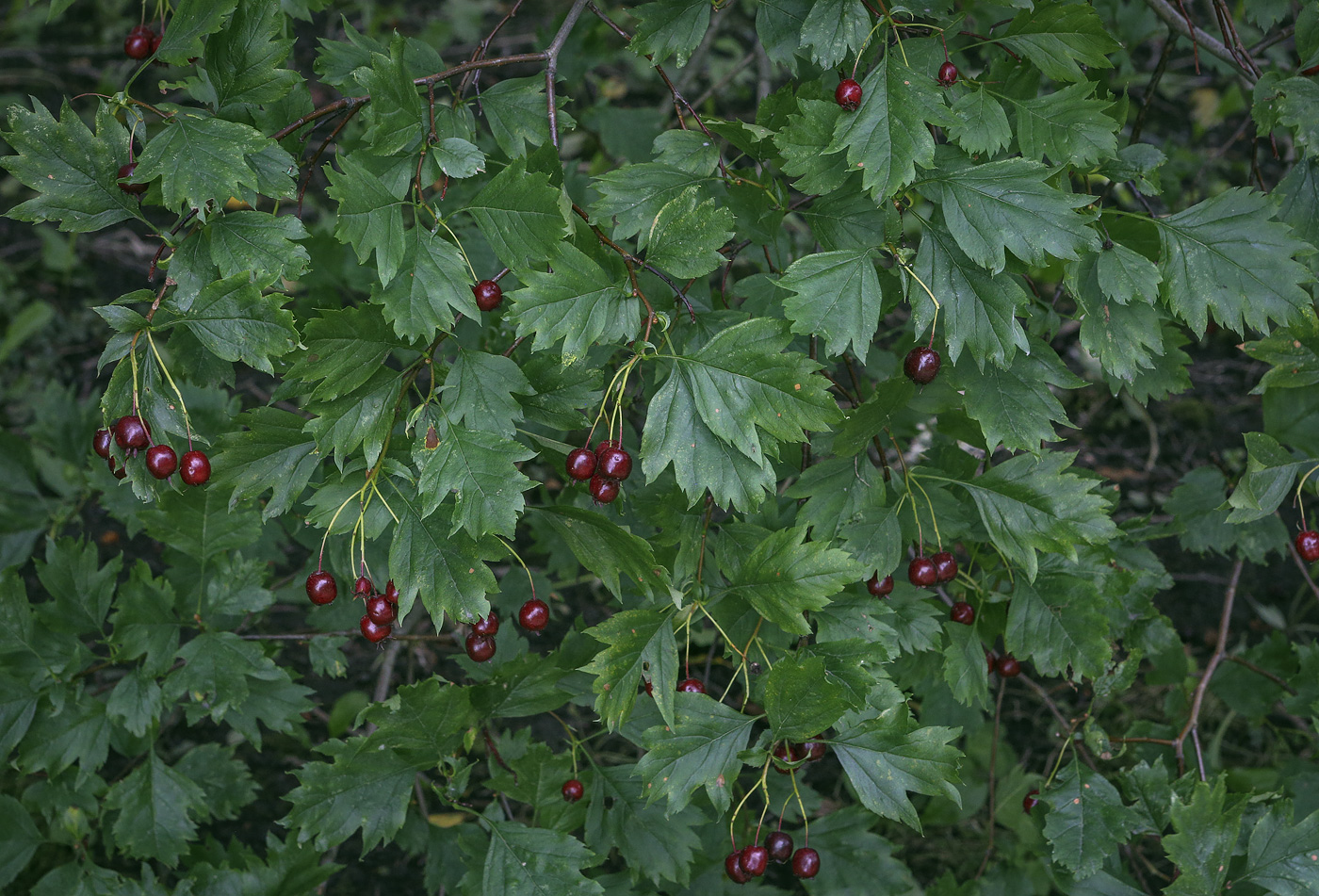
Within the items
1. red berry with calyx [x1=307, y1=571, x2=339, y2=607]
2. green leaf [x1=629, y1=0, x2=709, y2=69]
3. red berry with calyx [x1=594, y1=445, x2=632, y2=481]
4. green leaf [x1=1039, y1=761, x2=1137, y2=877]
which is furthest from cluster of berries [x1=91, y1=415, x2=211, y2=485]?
green leaf [x1=1039, y1=761, x2=1137, y2=877]

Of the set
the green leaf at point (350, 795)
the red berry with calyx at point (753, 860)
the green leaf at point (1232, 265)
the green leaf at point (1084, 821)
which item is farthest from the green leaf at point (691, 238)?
the green leaf at point (1084, 821)

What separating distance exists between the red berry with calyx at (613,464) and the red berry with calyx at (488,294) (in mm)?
341

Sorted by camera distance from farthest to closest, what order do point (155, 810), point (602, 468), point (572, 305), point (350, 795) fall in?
1. point (155, 810)
2. point (350, 795)
3. point (602, 468)
4. point (572, 305)

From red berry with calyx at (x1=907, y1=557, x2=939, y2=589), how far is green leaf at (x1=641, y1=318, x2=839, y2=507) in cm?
48

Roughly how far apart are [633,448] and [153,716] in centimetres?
144

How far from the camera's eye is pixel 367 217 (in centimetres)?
152

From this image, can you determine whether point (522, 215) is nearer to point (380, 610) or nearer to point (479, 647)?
point (380, 610)

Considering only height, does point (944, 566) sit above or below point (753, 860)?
above

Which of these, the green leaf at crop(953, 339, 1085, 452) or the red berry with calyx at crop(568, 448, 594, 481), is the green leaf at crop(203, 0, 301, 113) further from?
the green leaf at crop(953, 339, 1085, 452)

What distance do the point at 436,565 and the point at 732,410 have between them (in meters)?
0.55

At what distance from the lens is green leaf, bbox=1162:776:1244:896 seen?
6.31 feet

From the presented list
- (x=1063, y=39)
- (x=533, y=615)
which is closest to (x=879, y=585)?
(x=533, y=615)

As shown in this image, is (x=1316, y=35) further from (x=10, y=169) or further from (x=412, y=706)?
(x=10, y=169)

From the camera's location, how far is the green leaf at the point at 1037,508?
1.81 m
